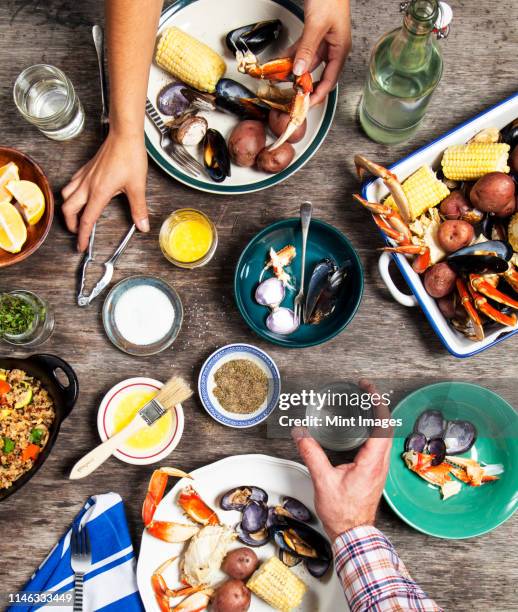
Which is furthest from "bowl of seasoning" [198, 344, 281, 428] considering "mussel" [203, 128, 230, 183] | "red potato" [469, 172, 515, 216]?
"red potato" [469, 172, 515, 216]

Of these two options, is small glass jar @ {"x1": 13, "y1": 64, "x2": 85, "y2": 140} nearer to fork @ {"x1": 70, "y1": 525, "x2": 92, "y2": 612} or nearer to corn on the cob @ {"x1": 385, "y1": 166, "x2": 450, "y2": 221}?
corn on the cob @ {"x1": 385, "y1": 166, "x2": 450, "y2": 221}

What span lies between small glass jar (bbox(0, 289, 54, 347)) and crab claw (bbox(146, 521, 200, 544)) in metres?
0.60

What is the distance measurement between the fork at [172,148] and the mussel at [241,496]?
34.2 inches

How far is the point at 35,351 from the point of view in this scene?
5.59 ft

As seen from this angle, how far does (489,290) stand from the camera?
149 centimetres

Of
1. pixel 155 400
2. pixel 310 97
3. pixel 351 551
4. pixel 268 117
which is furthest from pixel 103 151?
pixel 351 551

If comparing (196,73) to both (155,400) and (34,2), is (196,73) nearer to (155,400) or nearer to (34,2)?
(34,2)

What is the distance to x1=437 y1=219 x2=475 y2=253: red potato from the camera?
1.55 metres

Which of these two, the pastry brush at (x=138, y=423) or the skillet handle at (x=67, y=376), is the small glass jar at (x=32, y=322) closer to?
the skillet handle at (x=67, y=376)

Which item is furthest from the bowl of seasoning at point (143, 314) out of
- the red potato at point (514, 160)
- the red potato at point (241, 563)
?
the red potato at point (514, 160)

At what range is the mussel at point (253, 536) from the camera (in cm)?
163

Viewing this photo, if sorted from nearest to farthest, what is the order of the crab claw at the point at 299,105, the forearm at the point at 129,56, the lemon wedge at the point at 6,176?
the forearm at the point at 129,56 < the crab claw at the point at 299,105 < the lemon wedge at the point at 6,176

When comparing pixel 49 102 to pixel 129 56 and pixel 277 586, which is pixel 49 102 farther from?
pixel 277 586

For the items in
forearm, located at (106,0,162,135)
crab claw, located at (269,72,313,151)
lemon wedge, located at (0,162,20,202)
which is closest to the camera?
forearm, located at (106,0,162,135)
